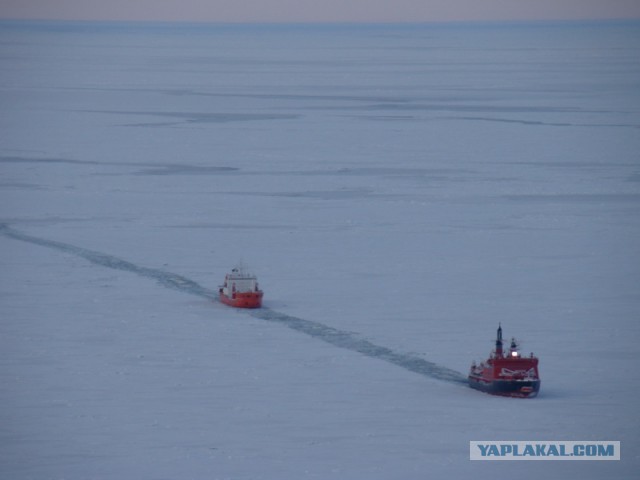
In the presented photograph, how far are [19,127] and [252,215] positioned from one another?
17657 millimetres

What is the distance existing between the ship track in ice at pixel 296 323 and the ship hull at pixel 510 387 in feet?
1.26

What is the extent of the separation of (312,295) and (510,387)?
4.60 metres

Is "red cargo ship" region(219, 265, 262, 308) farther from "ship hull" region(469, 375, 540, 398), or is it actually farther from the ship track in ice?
"ship hull" region(469, 375, 540, 398)

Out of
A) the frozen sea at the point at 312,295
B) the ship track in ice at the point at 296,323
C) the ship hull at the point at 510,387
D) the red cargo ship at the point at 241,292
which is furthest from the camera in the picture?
the red cargo ship at the point at 241,292

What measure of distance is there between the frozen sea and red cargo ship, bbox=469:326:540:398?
0.38ft

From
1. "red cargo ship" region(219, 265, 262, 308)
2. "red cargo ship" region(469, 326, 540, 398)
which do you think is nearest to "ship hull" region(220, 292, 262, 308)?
"red cargo ship" region(219, 265, 262, 308)

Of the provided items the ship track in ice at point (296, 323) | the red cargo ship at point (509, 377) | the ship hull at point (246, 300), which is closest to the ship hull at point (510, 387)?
the red cargo ship at point (509, 377)

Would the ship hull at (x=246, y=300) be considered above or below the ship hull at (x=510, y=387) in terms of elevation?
above

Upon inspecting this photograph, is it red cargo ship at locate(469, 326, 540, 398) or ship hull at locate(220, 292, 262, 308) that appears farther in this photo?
ship hull at locate(220, 292, 262, 308)

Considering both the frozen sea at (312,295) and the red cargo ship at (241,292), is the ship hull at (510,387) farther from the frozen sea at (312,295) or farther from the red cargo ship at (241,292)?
the red cargo ship at (241,292)

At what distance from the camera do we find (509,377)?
12.6 metres

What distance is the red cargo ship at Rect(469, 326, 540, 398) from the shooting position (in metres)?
12.5

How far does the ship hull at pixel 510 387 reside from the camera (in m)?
12.5

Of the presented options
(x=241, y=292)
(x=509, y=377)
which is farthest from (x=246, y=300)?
(x=509, y=377)
